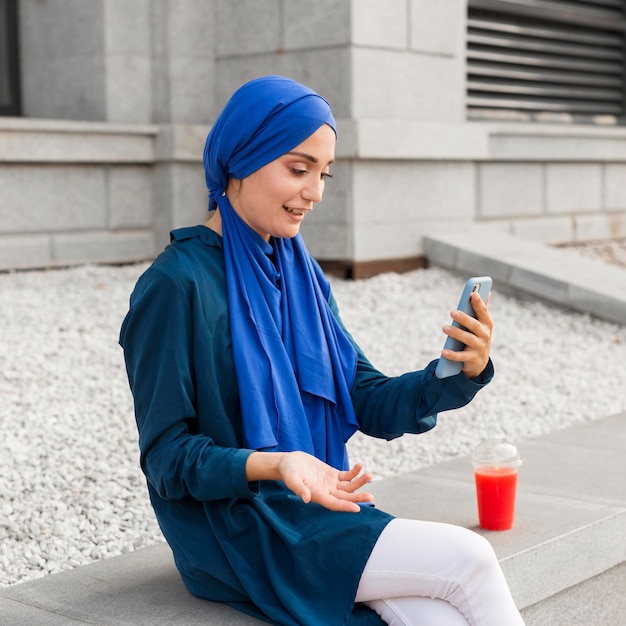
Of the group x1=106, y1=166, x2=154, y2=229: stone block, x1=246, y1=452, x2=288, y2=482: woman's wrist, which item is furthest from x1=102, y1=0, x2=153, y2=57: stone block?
x1=246, y1=452, x2=288, y2=482: woman's wrist

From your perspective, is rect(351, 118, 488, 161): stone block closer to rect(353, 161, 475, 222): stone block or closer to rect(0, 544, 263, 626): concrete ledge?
rect(353, 161, 475, 222): stone block

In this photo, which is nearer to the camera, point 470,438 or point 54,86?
point 470,438

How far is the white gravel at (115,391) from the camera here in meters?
3.55

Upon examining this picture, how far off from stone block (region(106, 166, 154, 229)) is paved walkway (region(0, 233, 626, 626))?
4.25 metres

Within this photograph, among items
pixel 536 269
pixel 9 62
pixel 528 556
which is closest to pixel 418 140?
pixel 536 269

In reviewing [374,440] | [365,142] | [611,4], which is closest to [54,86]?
[365,142]

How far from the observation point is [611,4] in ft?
36.4

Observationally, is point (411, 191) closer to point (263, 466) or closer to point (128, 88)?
point (128, 88)

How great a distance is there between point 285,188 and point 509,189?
6.84 m

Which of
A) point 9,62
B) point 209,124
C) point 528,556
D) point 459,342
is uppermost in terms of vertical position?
point 9,62

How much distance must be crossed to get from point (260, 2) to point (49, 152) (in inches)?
72.0

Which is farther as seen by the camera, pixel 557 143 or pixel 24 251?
pixel 557 143

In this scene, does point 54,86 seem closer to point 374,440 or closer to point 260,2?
point 260,2

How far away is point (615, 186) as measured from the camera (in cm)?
1018
